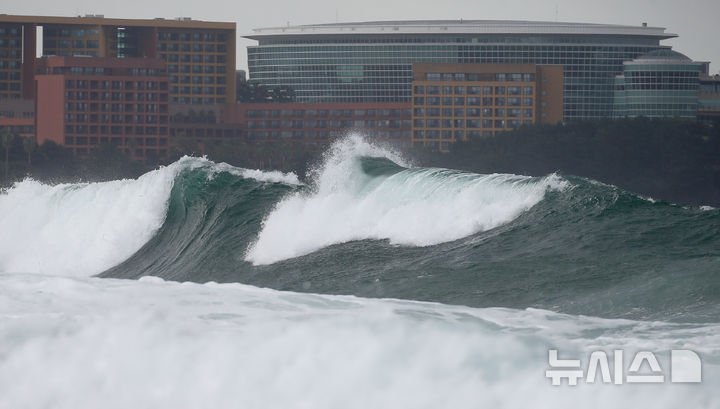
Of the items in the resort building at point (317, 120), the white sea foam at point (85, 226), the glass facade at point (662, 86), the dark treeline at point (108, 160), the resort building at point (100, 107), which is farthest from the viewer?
the resort building at point (317, 120)

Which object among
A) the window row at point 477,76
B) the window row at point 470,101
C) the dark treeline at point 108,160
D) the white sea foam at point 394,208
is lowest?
the dark treeline at point 108,160

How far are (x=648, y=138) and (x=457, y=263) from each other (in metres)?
99.9

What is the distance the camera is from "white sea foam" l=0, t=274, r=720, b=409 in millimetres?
15062

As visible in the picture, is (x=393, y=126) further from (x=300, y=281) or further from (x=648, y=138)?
(x=300, y=281)

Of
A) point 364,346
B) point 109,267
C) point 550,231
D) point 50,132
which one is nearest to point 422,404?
point 364,346

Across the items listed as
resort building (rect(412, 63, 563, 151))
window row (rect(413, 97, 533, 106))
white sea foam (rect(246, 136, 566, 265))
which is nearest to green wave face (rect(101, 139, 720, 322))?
white sea foam (rect(246, 136, 566, 265))

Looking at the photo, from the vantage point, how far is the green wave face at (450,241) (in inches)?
934

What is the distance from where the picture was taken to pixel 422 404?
1498cm

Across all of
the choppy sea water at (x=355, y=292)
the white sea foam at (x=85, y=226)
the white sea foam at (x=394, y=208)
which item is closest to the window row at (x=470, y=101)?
the white sea foam at (x=85, y=226)

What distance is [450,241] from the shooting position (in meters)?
30.5

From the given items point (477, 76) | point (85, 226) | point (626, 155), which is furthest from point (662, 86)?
point (85, 226)

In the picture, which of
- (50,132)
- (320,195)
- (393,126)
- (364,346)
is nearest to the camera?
(364,346)
